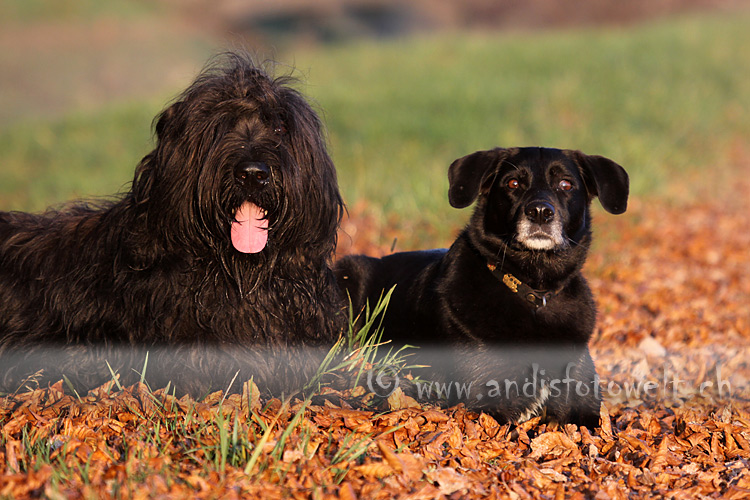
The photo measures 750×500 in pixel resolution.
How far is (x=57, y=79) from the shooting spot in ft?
86.3

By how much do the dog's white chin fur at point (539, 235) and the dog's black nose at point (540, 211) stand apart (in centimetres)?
3

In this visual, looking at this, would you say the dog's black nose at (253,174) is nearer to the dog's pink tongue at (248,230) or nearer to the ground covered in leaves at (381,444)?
the dog's pink tongue at (248,230)

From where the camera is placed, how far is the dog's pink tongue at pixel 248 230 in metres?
3.45

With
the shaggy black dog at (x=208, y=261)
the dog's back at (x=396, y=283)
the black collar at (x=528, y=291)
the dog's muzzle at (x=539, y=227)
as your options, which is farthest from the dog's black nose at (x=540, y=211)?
the shaggy black dog at (x=208, y=261)

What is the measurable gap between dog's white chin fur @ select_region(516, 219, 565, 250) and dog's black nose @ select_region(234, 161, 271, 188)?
151cm

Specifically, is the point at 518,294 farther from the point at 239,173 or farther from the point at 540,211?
the point at 239,173

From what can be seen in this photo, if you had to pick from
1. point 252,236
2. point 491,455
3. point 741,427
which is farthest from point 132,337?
point 741,427

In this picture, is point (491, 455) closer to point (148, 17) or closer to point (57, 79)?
point (57, 79)

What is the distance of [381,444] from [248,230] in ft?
3.87

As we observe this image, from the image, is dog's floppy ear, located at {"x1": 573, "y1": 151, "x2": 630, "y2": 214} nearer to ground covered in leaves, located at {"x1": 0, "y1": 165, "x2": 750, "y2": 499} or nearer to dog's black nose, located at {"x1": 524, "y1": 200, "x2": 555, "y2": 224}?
dog's black nose, located at {"x1": 524, "y1": 200, "x2": 555, "y2": 224}

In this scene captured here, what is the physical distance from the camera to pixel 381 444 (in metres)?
3.04

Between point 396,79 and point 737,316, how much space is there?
42.9ft

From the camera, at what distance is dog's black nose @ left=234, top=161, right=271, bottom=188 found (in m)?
3.32

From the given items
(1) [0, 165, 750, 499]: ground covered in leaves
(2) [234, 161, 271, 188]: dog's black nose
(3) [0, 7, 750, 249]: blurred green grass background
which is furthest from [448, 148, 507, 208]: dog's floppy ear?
(2) [234, 161, 271, 188]: dog's black nose
